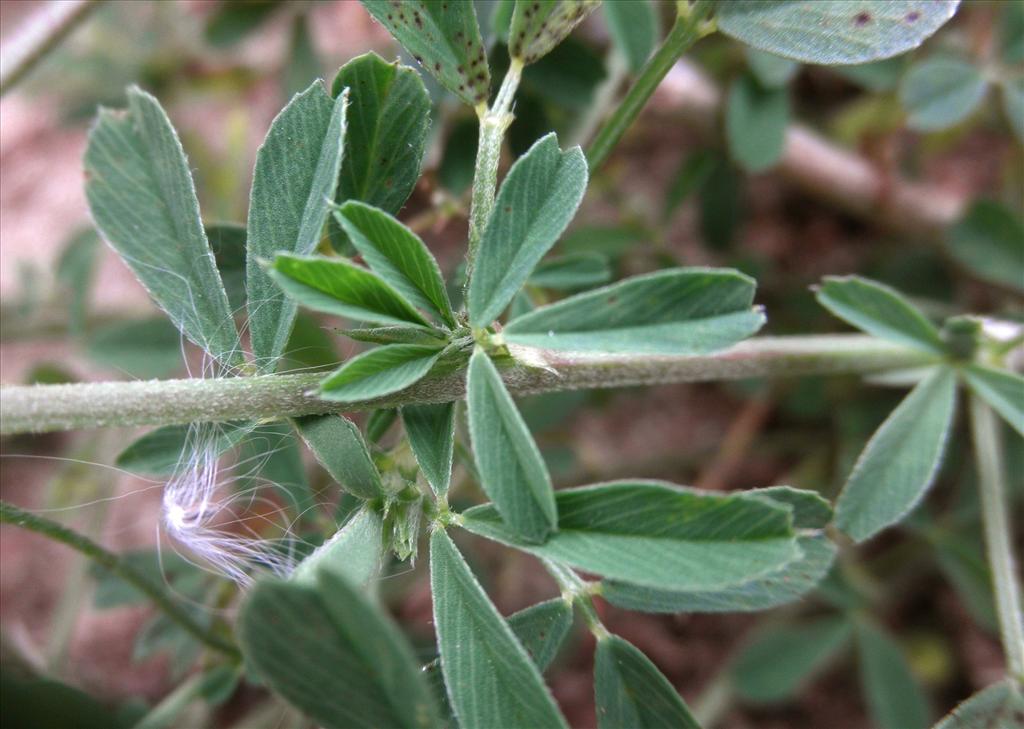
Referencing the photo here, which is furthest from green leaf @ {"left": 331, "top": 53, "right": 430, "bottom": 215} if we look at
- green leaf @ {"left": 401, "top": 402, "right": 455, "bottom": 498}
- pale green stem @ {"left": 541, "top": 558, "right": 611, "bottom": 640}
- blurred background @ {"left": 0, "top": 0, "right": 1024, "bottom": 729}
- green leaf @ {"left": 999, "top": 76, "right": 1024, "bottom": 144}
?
green leaf @ {"left": 999, "top": 76, "right": 1024, "bottom": 144}

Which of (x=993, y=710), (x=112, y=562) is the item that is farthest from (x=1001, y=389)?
(x=112, y=562)

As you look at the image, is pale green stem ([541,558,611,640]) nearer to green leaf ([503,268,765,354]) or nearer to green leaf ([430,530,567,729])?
green leaf ([430,530,567,729])

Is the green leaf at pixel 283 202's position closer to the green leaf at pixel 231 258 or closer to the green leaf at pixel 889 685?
the green leaf at pixel 231 258

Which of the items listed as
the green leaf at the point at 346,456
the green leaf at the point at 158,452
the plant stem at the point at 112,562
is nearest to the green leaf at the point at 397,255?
the green leaf at the point at 346,456

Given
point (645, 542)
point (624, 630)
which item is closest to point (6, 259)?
point (624, 630)

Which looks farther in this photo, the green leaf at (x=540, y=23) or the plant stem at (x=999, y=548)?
the plant stem at (x=999, y=548)

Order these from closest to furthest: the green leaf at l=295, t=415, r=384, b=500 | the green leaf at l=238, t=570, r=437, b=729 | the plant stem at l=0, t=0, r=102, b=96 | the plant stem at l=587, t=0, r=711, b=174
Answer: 1. the green leaf at l=238, t=570, r=437, b=729
2. the green leaf at l=295, t=415, r=384, b=500
3. the plant stem at l=587, t=0, r=711, b=174
4. the plant stem at l=0, t=0, r=102, b=96
